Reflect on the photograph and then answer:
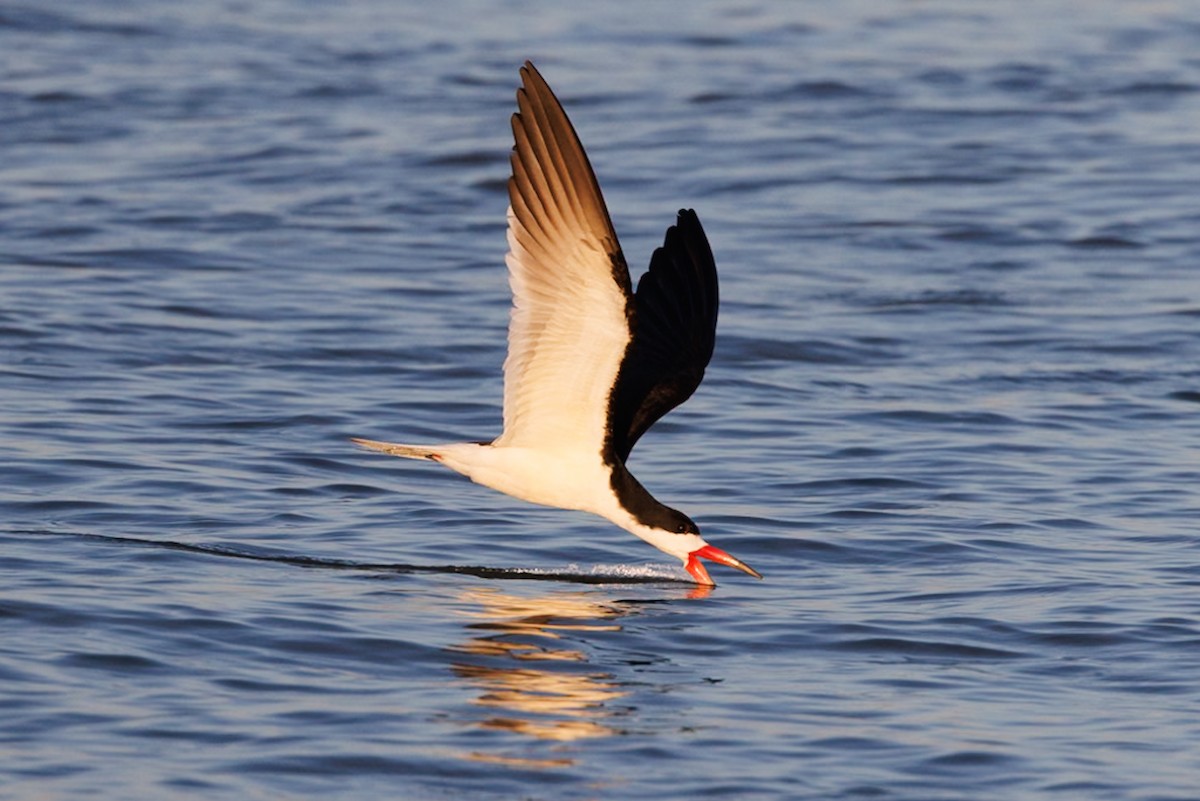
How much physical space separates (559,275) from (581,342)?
10.0 inches

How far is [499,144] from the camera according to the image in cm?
1855

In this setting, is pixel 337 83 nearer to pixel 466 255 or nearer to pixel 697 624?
pixel 466 255

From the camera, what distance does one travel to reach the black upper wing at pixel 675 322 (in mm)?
7520

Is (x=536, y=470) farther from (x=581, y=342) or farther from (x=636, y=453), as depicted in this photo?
(x=636, y=453)

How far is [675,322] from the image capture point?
24.7ft

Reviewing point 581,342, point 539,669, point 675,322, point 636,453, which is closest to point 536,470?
point 581,342

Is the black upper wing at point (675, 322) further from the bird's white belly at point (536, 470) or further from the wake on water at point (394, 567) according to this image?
the wake on water at point (394, 567)

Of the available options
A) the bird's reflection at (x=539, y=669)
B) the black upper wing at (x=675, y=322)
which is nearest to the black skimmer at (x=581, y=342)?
the black upper wing at (x=675, y=322)

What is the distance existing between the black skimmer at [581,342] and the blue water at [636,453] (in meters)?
0.45

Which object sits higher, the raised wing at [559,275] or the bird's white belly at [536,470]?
the raised wing at [559,275]

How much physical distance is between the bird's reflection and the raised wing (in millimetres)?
719

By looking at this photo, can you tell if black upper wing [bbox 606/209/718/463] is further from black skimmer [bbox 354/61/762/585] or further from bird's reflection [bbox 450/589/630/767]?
bird's reflection [bbox 450/589/630/767]

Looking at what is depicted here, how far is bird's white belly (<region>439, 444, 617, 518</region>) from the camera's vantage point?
7.71 metres

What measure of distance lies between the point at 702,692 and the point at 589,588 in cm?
136
